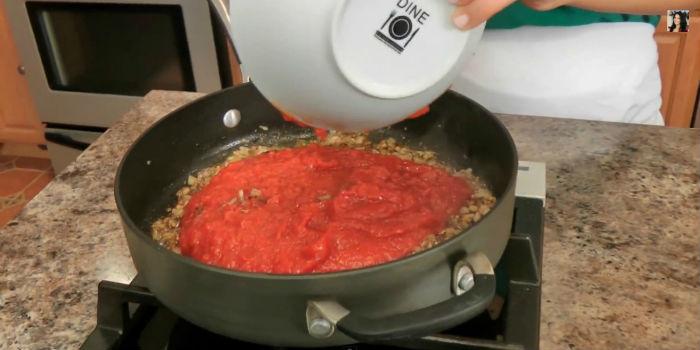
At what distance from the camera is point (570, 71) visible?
108 centimetres

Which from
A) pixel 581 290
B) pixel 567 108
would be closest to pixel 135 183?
pixel 581 290

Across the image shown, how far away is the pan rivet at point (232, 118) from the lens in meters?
0.91

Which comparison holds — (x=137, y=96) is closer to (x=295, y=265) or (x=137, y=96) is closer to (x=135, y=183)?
(x=135, y=183)

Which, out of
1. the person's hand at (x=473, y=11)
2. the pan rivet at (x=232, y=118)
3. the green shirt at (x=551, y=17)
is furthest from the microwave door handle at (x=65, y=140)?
the person's hand at (x=473, y=11)

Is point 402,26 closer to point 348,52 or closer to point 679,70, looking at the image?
point 348,52

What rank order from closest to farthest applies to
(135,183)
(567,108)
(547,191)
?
1. (135,183)
2. (547,191)
3. (567,108)

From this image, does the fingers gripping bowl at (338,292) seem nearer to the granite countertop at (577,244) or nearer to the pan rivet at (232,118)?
the granite countertop at (577,244)

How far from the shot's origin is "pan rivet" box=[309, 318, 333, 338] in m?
0.50

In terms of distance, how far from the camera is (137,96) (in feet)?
6.35

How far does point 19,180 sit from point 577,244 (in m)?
2.25

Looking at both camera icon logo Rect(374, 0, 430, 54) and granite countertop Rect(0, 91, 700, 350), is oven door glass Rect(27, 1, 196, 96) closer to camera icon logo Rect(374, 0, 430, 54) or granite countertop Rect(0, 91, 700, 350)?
granite countertop Rect(0, 91, 700, 350)

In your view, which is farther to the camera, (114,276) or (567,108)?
(567,108)

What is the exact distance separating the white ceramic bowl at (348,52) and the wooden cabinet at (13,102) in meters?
1.94

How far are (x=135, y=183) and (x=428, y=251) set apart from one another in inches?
15.1
